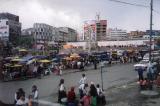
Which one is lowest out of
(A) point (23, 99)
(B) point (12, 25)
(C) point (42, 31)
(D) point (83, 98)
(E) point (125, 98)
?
(E) point (125, 98)

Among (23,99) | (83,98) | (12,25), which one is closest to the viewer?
(23,99)

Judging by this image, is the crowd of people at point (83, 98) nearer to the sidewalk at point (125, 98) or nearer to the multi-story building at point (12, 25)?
the sidewalk at point (125, 98)

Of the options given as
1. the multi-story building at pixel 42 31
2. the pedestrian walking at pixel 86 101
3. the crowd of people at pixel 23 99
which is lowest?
the pedestrian walking at pixel 86 101

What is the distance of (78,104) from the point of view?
18.9m

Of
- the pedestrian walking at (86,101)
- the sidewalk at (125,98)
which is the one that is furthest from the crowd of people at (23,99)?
the pedestrian walking at (86,101)

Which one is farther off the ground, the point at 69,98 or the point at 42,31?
the point at 42,31

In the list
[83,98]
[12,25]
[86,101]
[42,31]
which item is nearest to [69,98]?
[83,98]

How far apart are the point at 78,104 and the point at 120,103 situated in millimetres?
3053

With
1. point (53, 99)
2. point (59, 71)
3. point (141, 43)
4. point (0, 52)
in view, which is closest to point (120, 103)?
point (53, 99)

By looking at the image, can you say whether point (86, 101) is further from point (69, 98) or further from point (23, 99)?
point (23, 99)

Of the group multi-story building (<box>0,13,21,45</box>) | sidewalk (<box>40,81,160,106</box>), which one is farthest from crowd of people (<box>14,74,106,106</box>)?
multi-story building (<box>0,13,21,45</box>)

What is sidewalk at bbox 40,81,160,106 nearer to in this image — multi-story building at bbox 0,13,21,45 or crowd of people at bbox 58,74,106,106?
crowd of people at bbox 58,74,106,106

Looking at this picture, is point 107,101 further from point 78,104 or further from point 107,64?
point 107,64

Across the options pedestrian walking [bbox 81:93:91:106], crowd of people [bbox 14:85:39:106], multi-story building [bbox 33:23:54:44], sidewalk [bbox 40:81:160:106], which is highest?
multi-story building [bbox 33:23:54:44]
